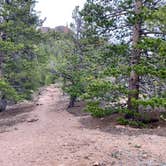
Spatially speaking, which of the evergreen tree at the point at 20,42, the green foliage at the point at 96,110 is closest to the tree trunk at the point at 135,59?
the green foliage at the point at 96,110

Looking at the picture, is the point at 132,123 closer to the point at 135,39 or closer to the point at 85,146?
the point at 135,39

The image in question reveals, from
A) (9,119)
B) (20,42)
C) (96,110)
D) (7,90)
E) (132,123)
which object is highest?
(20,42)

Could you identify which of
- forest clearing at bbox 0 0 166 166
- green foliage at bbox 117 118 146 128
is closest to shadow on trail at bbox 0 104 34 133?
forest clearing at bbox 0 0 166 166

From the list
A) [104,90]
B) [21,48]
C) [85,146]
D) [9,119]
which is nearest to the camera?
[85,146]

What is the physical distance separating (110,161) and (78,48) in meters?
15.0

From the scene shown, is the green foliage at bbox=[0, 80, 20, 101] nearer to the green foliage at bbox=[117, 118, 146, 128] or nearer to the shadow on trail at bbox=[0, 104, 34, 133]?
the shadow on trail at bbox=[0, 104, 34, 133]

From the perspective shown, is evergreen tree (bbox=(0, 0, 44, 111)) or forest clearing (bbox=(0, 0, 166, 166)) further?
evergreen tree (bbox=(0, 0, 44, 111))

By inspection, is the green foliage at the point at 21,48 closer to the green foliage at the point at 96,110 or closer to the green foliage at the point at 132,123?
the green foliage at the point at 96,110

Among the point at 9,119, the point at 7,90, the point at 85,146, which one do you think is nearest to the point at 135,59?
the point at 85,146

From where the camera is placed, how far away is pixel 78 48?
2361cm

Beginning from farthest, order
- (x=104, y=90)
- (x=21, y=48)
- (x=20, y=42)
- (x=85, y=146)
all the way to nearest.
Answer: (x=20, y=42) < (x=21, y=48) < (x=104, y=90) < (x=85, y=146)

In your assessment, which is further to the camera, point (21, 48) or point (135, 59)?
point (21, 48)

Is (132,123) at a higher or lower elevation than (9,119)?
higher

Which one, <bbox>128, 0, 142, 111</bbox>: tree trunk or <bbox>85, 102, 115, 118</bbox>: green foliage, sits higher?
<bbox>128, 0, 142, 111</bbox>: tree trunk
